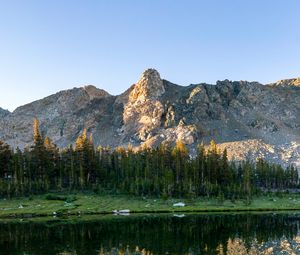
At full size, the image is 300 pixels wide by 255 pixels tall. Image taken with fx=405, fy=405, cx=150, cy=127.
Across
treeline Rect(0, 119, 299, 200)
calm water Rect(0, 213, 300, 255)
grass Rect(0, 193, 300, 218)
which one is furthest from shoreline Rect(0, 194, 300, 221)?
calm water Rect(0, 213, 300, 255)

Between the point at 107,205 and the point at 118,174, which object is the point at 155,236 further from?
the point at 118,174

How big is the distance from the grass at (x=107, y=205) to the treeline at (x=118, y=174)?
568 centimetres

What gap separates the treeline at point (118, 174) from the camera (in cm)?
14262

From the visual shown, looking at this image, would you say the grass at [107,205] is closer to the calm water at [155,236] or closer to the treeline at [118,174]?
the treeline at [118,174]

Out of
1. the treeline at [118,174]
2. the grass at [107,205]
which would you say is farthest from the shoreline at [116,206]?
the treeline at [118,174]

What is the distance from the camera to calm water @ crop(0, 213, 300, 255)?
5925cm

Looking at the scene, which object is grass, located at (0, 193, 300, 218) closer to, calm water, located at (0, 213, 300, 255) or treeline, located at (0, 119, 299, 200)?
treeline, located at (0, 119, 299, 200)

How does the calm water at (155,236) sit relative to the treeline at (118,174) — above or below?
below

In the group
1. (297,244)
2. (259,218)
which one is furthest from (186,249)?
(259,218)

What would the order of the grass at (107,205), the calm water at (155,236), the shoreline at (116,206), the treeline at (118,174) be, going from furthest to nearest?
1. the treeline at (118,174)
2. the grass at (107,205)
3. the shoreline at (116,206)
4. the calm water at (155,236)

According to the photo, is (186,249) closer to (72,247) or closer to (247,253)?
(247,253)

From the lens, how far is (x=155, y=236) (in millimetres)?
71500

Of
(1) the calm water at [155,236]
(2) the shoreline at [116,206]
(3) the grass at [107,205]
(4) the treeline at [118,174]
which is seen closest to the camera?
(1) the calm water at [155,236]

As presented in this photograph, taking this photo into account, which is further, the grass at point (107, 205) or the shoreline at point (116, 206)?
the grass at point (107, 205)
